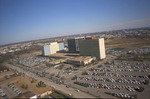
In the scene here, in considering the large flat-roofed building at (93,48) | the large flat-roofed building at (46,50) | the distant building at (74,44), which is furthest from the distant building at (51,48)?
the large flat-roofed building at (93,48)

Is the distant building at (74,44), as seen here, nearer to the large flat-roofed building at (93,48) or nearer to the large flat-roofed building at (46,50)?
the large flat-roofed building at (93,48)

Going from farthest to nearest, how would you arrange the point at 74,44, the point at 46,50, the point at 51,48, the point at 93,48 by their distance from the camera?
the point at 51,48
the point at 46,50
the point at 74,44
the point at 93,48

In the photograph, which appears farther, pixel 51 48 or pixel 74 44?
pixel 51 48

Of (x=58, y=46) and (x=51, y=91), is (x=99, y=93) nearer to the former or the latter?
(x=51, y=91)

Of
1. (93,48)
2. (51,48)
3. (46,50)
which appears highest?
(93,48)

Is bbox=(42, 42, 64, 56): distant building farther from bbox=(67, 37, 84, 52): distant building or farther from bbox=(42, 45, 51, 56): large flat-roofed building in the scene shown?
bbox=(67, 37, 84, 52): distant building

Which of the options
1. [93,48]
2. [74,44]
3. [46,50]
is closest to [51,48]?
[46,50]

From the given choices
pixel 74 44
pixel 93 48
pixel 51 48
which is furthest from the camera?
pixel 51 48

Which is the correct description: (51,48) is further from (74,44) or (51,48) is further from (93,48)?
(93,48)

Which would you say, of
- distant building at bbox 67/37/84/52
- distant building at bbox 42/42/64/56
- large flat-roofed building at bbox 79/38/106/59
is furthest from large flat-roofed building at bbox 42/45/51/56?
large flat-roofed building at bbox 79/38/106/59
